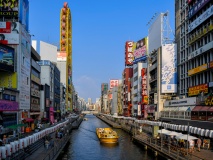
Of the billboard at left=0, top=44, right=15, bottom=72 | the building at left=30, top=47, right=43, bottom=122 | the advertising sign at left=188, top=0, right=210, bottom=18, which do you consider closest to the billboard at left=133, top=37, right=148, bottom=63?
the building at left=30, top=47, right=43, bottom=122

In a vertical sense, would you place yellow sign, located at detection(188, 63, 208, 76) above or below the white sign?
above

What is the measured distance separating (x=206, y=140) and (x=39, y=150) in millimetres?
24714

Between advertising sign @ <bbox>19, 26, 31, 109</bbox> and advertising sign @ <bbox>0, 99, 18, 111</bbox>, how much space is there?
5.18 m

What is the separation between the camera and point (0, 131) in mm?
48219

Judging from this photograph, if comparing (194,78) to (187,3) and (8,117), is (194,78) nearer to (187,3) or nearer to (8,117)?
(187,3)

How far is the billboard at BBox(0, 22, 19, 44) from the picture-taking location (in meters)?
61.8

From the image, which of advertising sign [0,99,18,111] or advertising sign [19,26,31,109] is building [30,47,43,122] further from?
advertising sign [0,99,18,111]

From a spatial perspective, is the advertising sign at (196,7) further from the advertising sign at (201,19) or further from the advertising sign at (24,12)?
the advertising sign at (24,12)

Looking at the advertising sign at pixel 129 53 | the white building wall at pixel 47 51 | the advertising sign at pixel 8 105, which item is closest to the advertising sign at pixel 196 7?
the advertising sign at pixel 8 105

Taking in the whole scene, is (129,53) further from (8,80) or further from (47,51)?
(8,80)

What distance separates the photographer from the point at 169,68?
3305 inches

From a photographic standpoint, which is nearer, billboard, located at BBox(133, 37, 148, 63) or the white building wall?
billboard, located at BBox(133, 37, 148, 63)

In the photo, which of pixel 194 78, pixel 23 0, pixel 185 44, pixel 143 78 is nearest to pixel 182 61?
pixel 185 44

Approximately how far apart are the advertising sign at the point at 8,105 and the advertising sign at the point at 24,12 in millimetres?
19449
